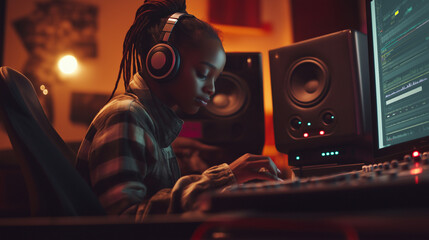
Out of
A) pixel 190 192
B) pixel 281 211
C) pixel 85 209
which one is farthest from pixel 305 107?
pixel 281 211

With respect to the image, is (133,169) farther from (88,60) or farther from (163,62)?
(88,60)

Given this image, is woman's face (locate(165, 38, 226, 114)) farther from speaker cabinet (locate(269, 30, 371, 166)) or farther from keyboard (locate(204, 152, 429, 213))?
keyboard (locate(204, 152, 429, 213))

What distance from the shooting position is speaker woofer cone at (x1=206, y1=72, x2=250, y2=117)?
1.41m

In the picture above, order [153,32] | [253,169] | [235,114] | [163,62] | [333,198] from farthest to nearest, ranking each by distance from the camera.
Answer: [235,114], [153,32], [163,62], [253,169], [333,198]

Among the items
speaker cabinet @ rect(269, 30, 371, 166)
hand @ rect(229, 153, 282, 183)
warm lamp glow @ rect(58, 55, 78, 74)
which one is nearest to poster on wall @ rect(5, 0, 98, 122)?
warm lamp glow @ rect(58, 55, 78, 74)

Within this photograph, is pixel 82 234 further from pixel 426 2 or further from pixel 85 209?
pixel 426 2

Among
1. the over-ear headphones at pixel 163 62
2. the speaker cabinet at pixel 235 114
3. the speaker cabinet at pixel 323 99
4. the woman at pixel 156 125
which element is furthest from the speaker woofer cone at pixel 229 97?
the over-ear headphones at pixel 163 62

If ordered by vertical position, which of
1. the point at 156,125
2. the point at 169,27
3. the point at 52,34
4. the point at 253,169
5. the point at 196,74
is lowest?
the point at 253,169

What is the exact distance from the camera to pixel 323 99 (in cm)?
118

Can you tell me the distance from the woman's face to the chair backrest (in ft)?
1.52

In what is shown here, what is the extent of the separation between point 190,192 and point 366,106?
70 centimetres

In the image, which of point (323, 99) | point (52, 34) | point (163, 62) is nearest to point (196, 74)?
point (163, 62)

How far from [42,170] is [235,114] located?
36.3 inches

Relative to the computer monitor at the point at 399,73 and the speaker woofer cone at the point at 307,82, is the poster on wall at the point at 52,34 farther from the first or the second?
the computer monitor at the point at 399,73
